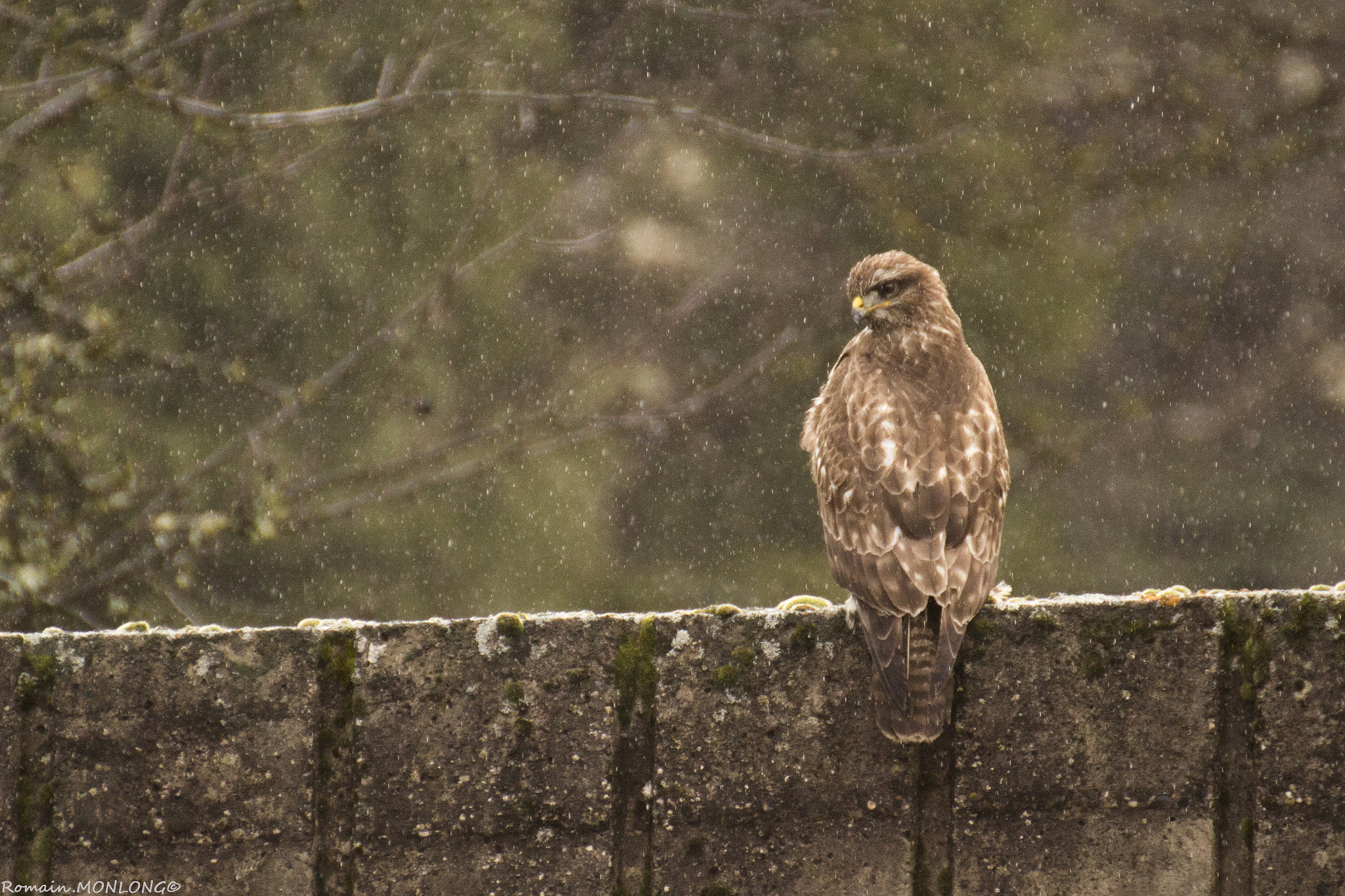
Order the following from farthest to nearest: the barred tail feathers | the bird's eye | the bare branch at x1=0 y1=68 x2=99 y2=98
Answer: the bare branch at x1=0 y1=68 x2=99 y2=98 < the bird's eye < the barred tail feathers

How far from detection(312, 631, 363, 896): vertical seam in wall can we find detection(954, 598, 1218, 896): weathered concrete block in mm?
970

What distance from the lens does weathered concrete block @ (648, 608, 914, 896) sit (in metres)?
2.38

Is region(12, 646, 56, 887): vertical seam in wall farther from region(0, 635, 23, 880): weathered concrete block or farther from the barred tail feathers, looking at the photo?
the barred tail feathers

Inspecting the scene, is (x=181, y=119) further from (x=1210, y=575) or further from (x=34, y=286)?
(x=1210, y=575)

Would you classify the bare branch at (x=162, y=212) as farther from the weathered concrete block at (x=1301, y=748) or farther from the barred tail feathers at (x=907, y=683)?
the weathered concrete block at (x=1301, y=748)

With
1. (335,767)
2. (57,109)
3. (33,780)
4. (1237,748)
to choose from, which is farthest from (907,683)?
(57,109)

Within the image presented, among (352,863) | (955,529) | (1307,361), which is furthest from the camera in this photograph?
(1307,361)

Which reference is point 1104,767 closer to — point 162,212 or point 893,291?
point 893,291

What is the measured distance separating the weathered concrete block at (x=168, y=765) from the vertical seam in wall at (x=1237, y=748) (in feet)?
4.76

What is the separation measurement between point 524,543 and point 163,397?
102 inches

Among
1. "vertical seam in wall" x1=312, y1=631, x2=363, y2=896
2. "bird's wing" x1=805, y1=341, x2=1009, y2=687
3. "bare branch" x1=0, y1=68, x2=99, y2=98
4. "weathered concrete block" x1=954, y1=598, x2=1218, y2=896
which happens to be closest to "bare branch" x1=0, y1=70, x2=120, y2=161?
"bare branch" x1=0, y1=68, x2=99, y2=98

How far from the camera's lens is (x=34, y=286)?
19.7 feet

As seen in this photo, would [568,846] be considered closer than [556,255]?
Yes

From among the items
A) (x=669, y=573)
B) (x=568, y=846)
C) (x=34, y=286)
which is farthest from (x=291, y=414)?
(x=568, y=846)
